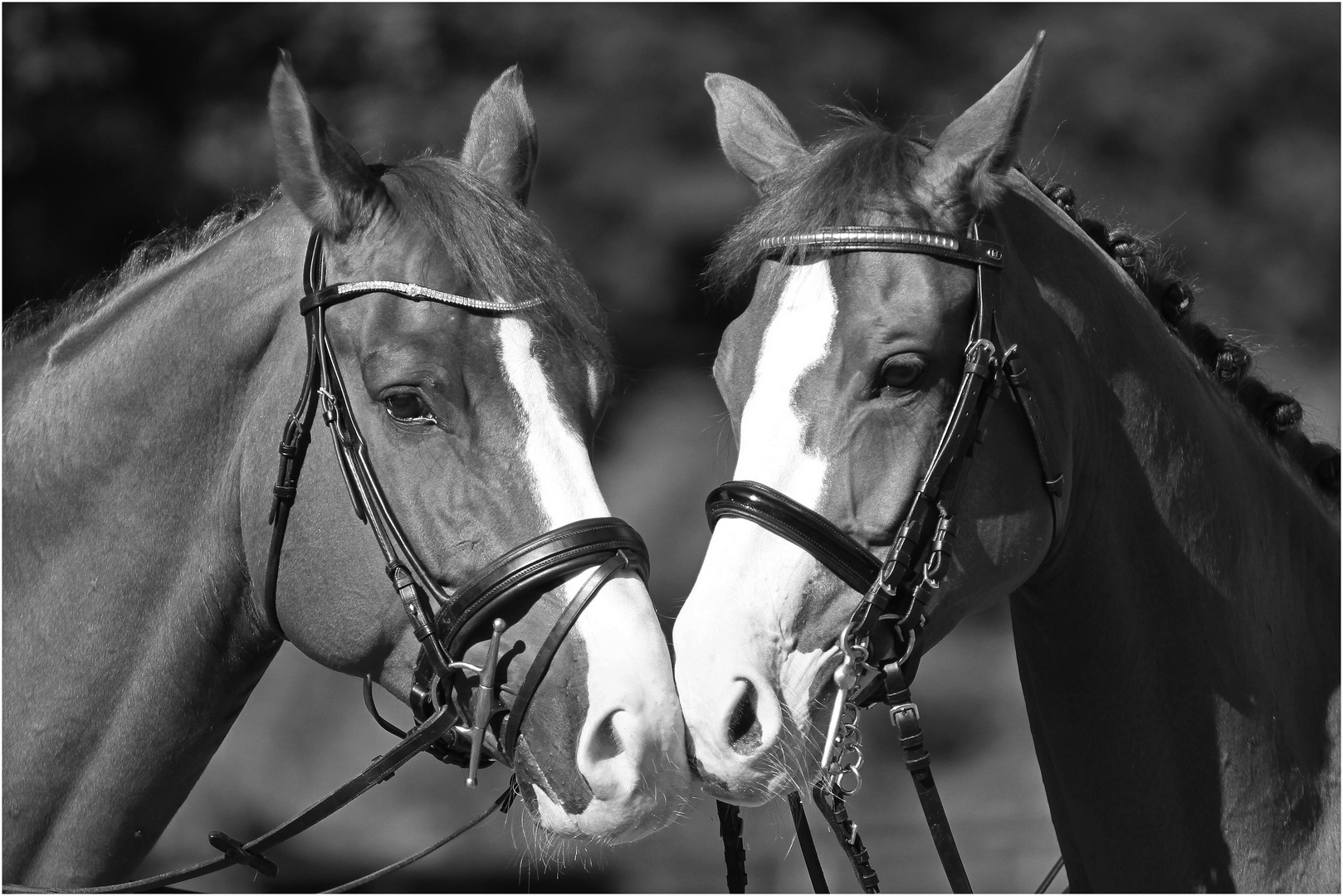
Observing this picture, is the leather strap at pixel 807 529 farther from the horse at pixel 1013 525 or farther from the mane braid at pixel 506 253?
the mane braid at pixel 506 253

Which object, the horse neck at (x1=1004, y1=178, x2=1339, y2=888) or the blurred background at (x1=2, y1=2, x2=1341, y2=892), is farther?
the blurred background at (x1=2, y1=2, x2=1341, y2=892)

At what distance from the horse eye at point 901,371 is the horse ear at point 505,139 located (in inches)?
30.0

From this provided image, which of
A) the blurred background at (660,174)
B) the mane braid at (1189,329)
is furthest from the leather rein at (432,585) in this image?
the blurred background at (660,174)

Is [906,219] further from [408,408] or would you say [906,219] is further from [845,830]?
[845,830]

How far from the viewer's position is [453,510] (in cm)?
181

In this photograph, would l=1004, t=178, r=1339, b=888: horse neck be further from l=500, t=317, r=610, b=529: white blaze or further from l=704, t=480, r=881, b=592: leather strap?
l=500, t=317, r=610, b=529: white blaze

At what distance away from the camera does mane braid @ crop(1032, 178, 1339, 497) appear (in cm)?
222

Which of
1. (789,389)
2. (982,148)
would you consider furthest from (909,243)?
(789,389)

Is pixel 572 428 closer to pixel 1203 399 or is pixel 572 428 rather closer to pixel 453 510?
pixel 453 510

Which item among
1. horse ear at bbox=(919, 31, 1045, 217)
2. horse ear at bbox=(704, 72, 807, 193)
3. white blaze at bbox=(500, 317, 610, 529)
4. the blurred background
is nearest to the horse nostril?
white blaze at bbox=(500, 317, 610, 529)

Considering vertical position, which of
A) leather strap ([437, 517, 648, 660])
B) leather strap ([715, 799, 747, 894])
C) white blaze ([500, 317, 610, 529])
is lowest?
leather strap ([715, 799, 747, 894])

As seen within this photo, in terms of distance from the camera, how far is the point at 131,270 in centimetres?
226

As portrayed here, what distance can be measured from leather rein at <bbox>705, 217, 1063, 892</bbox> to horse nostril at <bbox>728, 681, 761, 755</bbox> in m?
0.11

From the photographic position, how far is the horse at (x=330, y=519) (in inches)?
68.8
